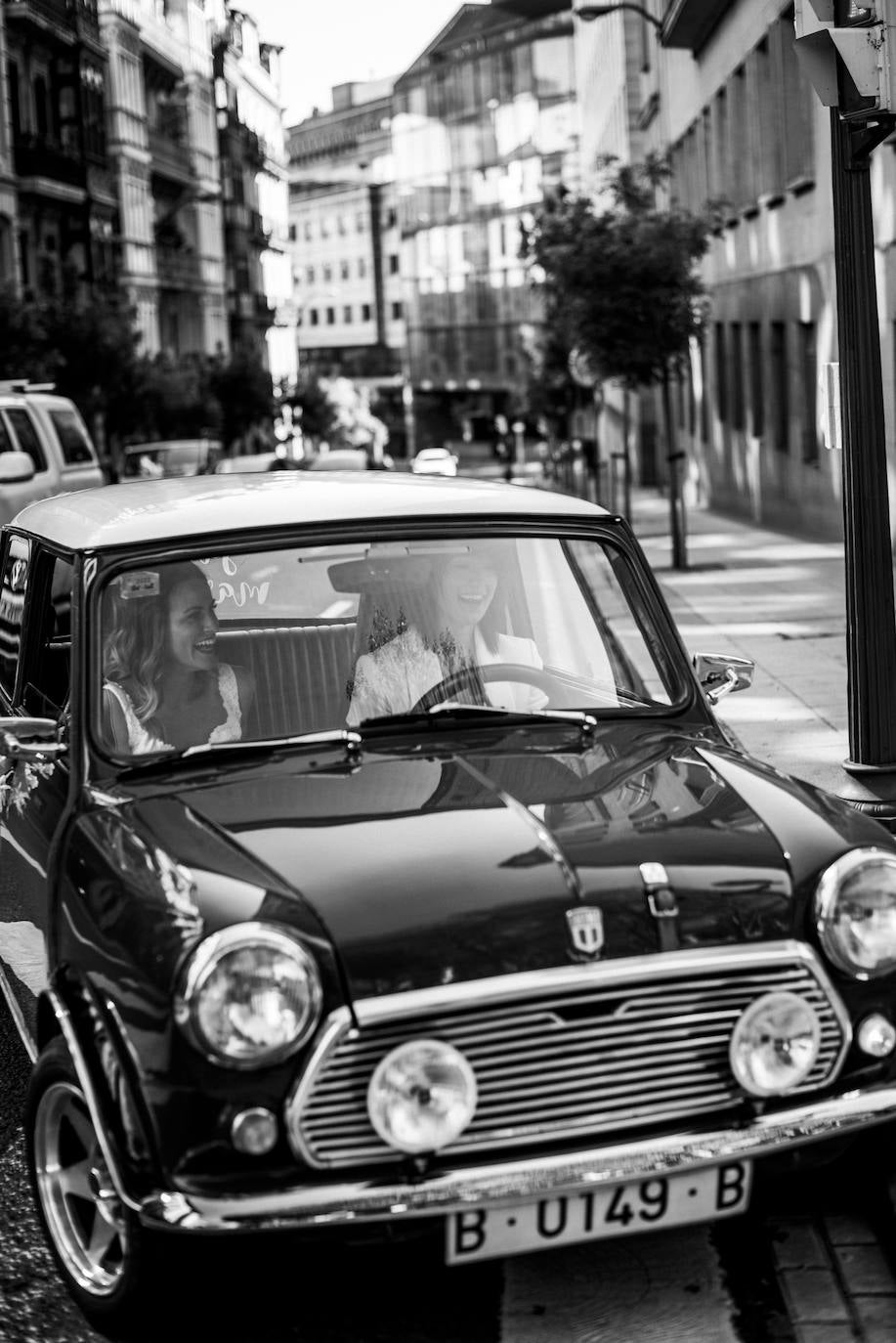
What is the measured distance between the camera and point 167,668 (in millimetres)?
4992

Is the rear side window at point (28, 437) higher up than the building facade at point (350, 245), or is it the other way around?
the building facade at point (350, 245)

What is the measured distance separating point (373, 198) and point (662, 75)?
132932 millimetres

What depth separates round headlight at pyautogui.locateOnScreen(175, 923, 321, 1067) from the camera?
3689 mm

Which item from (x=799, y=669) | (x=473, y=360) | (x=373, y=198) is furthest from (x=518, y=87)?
(x=799, y=669)

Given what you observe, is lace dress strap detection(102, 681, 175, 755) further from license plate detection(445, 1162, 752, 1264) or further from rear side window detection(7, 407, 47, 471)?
rear side window detection(7, 407, 47, 471)

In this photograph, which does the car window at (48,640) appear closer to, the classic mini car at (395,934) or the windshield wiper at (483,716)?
the classic mini car at (395,934)

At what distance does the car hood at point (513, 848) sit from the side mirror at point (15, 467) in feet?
42.8

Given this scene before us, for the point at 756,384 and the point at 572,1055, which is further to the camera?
the point at 756,384

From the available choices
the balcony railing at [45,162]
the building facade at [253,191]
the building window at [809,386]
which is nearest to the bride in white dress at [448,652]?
the building window at [809,386]

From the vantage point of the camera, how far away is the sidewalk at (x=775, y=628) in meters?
Answer: 10.7

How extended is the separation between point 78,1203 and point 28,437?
15493 mm

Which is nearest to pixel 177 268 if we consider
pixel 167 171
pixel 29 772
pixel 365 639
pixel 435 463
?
pixel 167 171

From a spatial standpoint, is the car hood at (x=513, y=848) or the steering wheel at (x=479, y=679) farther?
the steering wheel at (x=479, y=679)

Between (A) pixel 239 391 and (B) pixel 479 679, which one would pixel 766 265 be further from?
(A) pixel 239 391
